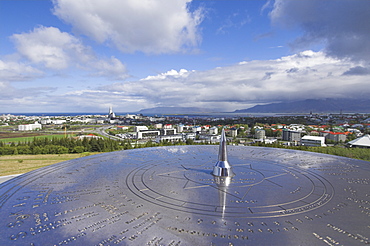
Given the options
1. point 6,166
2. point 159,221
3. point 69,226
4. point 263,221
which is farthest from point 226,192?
point 6,166

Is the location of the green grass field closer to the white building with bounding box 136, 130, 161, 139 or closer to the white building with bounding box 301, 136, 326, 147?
the white building with bounding box 136, 130, 161, 139

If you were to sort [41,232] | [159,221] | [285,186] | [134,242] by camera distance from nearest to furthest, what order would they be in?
[134,242], [41,232], [159,221], [285,186]

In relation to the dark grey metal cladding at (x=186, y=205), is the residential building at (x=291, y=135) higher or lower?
lower

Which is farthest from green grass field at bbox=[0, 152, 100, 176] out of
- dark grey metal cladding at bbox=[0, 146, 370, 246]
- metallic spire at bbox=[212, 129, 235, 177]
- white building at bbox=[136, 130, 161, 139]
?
white building at bbox=[136, 130, 161, 139]

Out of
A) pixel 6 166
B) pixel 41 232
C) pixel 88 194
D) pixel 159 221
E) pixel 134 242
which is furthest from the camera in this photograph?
pixel 6 166

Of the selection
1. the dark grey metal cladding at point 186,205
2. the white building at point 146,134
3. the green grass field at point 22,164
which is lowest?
the white building at point 146,134

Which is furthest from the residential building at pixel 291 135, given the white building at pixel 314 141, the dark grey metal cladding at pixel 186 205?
the dark grey metal cladding at pixel 186 205

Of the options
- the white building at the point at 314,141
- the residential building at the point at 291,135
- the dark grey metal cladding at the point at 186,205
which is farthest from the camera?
the residential building at the point at 291,135

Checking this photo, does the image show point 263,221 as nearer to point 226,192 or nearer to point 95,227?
point 226,192

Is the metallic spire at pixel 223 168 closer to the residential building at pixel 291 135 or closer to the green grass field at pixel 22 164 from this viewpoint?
the green grass field at pixel 22 164
